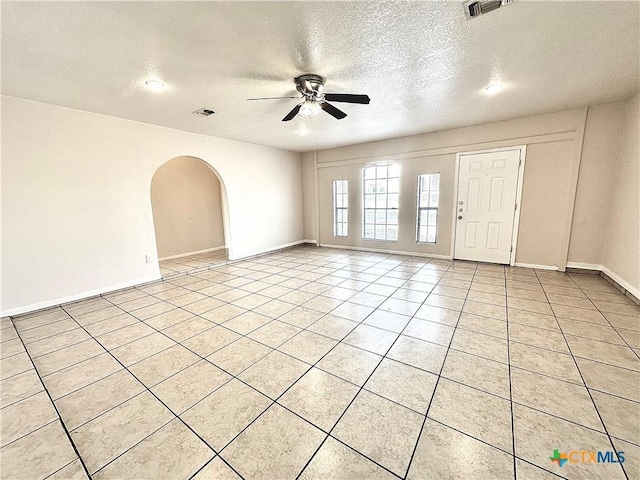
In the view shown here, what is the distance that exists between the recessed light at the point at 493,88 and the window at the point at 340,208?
3622mm

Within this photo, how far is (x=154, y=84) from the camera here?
2754 millimetres

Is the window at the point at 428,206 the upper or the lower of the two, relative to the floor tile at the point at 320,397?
upper

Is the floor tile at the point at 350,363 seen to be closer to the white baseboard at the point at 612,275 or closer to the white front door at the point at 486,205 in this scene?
the white baseboard at the point at 612,275

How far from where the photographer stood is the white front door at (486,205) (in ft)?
14.8

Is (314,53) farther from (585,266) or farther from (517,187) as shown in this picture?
(585,266)

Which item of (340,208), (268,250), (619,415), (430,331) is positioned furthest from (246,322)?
(340,208)

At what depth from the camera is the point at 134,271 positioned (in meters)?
4.09

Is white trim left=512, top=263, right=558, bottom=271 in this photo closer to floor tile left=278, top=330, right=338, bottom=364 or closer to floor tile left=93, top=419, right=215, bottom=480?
floor tile left=278, top=330, right=338, bottom=364

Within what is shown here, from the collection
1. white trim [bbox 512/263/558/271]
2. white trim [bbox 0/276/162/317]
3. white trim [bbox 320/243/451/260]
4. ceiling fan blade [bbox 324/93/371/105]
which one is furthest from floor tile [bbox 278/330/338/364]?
white trim [bbox 512/263/558/271]

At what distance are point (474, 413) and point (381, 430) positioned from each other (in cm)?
61

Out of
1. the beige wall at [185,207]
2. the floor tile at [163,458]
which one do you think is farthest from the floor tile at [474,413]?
the beige wall at [185,207]

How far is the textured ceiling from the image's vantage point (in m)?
1.78

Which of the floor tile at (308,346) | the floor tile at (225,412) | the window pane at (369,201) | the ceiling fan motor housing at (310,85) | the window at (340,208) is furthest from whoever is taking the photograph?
the window at (340,208)

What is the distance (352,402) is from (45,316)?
3.87 metres
